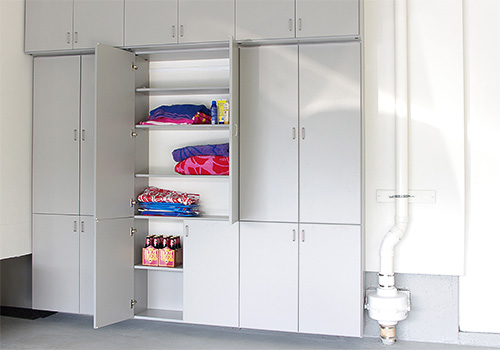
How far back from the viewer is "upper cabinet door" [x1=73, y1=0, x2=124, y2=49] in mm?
3811

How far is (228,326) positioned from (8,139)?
2319 millimetres

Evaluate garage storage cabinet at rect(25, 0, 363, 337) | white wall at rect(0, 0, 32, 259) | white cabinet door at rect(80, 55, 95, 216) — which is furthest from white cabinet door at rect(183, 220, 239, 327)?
white wall at rect(0, 0, 32, 259)

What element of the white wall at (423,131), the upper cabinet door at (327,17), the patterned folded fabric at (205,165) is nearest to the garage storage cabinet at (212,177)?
the upper cabinet door at (327,17)

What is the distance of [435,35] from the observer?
3.68 metres

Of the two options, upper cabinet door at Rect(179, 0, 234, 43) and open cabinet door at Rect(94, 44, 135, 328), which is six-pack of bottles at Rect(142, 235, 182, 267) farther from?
upper cabinet door at Rect(179, 0, 234, 43)

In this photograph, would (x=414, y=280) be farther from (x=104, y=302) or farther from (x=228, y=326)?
(x=104, y=302)

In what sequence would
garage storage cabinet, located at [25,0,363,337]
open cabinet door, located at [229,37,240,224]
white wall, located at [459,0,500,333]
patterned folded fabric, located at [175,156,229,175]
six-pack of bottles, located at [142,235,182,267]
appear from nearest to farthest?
open cabinet door, located at [229,37,240,224] < garage storage cabinet, located at [25,0,363,337] < white wall, located at [459,0,500,333] < patterned folded fabric, located at [175,156,229,175] < six-pack of bottles, located at [142,235,182,267]

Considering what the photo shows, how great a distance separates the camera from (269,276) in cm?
362

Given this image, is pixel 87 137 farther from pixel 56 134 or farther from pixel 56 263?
pixel 56 263

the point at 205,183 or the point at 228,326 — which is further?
the point at 205,183

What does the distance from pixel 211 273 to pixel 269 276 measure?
0.46 metres

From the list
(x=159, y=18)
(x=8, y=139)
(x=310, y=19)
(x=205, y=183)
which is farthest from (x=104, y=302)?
(x=310, y=19)

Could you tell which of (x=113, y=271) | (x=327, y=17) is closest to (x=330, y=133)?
(x=327, y=17)

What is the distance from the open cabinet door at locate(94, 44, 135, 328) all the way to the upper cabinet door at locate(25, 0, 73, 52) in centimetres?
56
